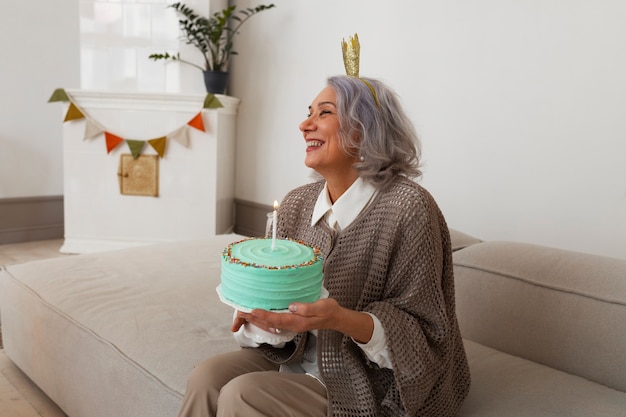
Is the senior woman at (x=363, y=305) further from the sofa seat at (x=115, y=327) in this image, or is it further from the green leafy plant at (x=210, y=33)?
the green leafy plant at (x=210, y=33)

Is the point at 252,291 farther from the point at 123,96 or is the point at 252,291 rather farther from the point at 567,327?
the point at 123,96

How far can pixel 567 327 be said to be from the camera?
1.56 metres

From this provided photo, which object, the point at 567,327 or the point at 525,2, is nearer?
the point at 567,327

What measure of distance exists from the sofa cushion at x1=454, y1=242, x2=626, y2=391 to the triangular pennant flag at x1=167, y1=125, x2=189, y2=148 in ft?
7.99

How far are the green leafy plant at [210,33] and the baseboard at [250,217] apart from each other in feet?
3.29

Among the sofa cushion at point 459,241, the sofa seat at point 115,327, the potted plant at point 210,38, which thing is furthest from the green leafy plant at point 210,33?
the sofa cushion at point 459,241

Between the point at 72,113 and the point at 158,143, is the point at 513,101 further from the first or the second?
the point at 72,113

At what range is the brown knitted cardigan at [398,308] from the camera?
45.3 inches

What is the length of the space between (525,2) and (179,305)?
74.6 inches

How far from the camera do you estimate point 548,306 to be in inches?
63.3

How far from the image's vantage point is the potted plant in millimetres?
3770

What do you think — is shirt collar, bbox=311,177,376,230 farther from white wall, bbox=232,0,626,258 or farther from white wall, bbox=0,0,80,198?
white wall, bbox=0,0,80,198

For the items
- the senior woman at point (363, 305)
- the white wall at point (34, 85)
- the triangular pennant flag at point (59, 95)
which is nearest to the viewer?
the senior woman at point (363, 305)

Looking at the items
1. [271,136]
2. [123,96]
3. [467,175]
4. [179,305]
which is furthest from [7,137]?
[467,175]
